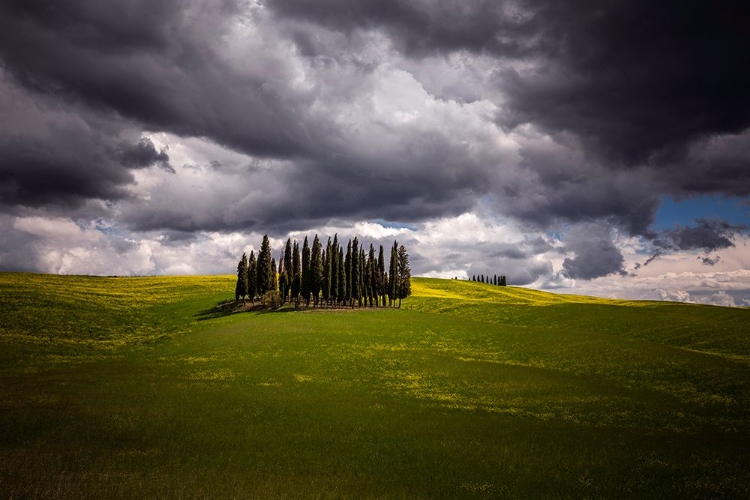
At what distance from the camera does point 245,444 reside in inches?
874

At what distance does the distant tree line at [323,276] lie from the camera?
103625mm

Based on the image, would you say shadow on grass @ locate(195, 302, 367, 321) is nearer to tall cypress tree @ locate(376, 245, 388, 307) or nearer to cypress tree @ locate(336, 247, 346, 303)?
cypress tree @ locate(336, 247, 346, 303)

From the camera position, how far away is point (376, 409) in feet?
101

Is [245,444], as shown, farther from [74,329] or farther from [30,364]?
[74,329]

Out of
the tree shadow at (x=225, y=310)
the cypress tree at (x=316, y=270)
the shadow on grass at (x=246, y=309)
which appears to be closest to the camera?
the tree shadow at (x=225, y=310)

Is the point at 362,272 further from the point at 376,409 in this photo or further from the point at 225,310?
the point at 376,409

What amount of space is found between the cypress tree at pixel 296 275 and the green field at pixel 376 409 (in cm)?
3514

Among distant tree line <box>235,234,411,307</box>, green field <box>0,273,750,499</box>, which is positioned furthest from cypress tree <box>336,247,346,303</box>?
green field <box>0,273,750,499</box>

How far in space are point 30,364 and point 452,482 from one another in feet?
158

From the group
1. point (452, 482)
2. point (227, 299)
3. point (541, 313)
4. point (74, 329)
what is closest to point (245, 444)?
point (452, 482)

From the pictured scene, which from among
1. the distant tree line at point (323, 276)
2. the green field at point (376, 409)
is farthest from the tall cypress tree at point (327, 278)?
the green field at point (376, 409)

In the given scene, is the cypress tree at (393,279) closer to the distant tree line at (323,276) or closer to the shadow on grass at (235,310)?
the distant tree line at (323,276)

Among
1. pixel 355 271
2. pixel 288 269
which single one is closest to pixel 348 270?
pixel 355 271

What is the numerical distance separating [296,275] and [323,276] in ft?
25.3
